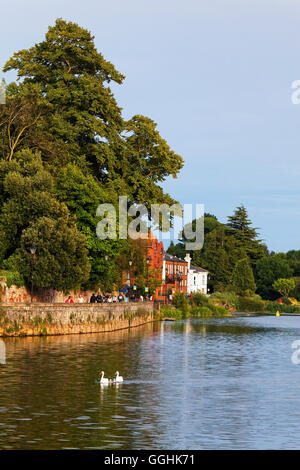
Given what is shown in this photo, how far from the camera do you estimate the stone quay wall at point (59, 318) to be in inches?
1753

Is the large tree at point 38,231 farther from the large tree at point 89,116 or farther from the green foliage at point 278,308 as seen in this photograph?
the green foliage at point 278,308

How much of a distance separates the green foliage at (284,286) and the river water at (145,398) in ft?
383

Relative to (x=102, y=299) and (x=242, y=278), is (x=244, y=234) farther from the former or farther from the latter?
(x=102, y=299)

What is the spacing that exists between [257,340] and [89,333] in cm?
1272

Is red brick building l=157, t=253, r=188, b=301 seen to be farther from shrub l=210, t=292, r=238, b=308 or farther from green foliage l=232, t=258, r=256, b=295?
green foliage l=232, t=258, r=256, b=295

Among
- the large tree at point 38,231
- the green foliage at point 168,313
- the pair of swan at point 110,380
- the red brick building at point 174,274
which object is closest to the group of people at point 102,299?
the large tree at point 38,231

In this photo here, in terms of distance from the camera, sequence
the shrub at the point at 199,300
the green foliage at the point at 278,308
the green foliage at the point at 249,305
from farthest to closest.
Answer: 1. the green foliage at the point at 278,308
2. the green foliage at the point at 249,305
3. the shrub at the point at 199,300

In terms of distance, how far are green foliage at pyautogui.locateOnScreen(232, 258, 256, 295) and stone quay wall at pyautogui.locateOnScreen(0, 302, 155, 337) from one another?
290ft

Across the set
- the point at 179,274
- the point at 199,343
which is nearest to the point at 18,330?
the point at 199,343

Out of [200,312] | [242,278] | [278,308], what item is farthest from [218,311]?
[242,278]

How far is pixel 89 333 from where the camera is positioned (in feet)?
171

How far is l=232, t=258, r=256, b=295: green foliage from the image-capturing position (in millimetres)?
147375

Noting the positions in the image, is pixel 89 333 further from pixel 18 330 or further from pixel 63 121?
pixel 63 121

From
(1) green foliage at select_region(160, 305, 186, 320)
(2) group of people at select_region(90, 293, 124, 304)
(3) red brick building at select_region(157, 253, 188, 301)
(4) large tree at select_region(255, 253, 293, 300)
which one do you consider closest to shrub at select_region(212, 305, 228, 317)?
(3) red brick building at select_region(157, 253, 188, 301)
